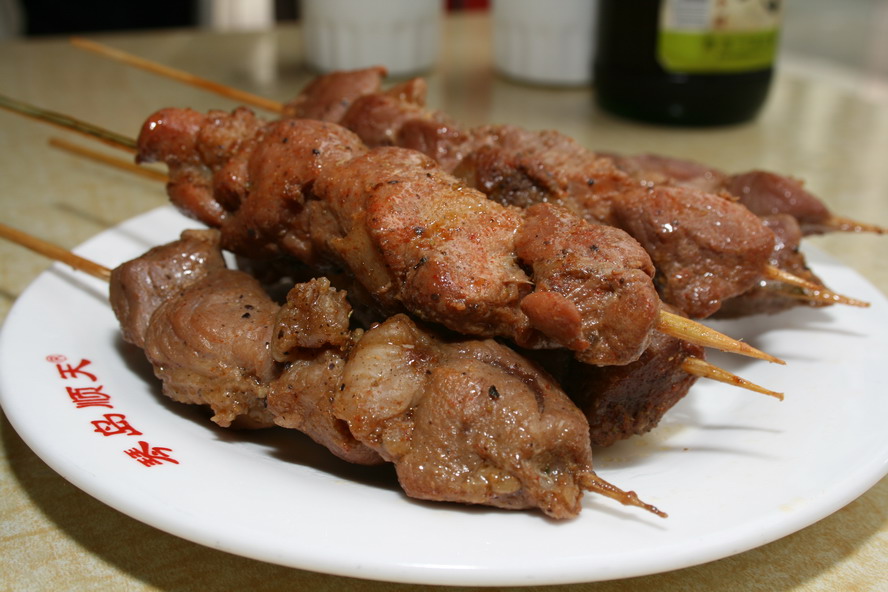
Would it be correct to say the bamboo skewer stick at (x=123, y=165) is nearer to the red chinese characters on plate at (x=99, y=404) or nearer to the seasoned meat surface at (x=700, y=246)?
the red chinese characters on plate at (x=99, y=404)

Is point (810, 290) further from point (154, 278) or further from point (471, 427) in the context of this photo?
point (154, 278)

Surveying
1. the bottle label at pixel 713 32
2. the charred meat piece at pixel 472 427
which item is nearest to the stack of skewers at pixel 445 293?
the charred meat piece at pixel 472 427

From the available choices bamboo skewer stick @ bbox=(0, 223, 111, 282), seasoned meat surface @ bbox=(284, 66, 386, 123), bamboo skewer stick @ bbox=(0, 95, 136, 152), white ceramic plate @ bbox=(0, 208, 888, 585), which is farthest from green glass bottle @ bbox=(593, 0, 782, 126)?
bamboo skewer stick @ bbox=(0, 223, 111, 282)

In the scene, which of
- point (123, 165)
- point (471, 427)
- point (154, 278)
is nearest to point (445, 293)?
point (471, 427)

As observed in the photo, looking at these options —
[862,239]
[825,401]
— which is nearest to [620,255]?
[825,401]

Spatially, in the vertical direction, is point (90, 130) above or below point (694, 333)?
above

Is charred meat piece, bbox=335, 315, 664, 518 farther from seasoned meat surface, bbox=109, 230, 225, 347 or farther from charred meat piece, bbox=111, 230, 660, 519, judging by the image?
seasoned meat surface, bbox=109, 230, 225, 347
